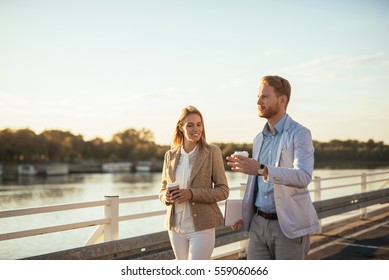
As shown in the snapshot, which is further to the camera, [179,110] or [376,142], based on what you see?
[376,142]

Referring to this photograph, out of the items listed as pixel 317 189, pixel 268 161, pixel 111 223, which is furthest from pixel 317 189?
pixel 268 161

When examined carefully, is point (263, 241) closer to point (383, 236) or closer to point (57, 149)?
point (383, 236)

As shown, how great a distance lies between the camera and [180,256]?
13.8ft

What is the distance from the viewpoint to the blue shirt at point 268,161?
3566 mm

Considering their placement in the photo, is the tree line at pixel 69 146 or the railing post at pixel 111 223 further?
the tree line at pixel 69 146

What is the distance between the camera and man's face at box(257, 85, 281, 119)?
3531 millimetres

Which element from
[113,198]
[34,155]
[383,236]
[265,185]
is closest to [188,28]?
[113,198]

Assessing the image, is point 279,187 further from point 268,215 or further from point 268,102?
point 268,102

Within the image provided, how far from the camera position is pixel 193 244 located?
4.15 metres

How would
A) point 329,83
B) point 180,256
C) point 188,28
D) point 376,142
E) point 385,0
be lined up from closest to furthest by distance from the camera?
1. point 180,256
2. point 385,0
3. point 188,28
4. point 376,142
5. point 329,83

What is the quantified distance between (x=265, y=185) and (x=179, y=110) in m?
1.09

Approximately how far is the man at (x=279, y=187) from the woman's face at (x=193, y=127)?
0.61 metres

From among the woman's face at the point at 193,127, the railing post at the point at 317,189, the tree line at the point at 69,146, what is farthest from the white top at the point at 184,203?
the tree line at the point at 69,146

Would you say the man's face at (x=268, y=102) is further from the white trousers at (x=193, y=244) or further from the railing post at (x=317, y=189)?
the railing post at (x=317, y=189)
